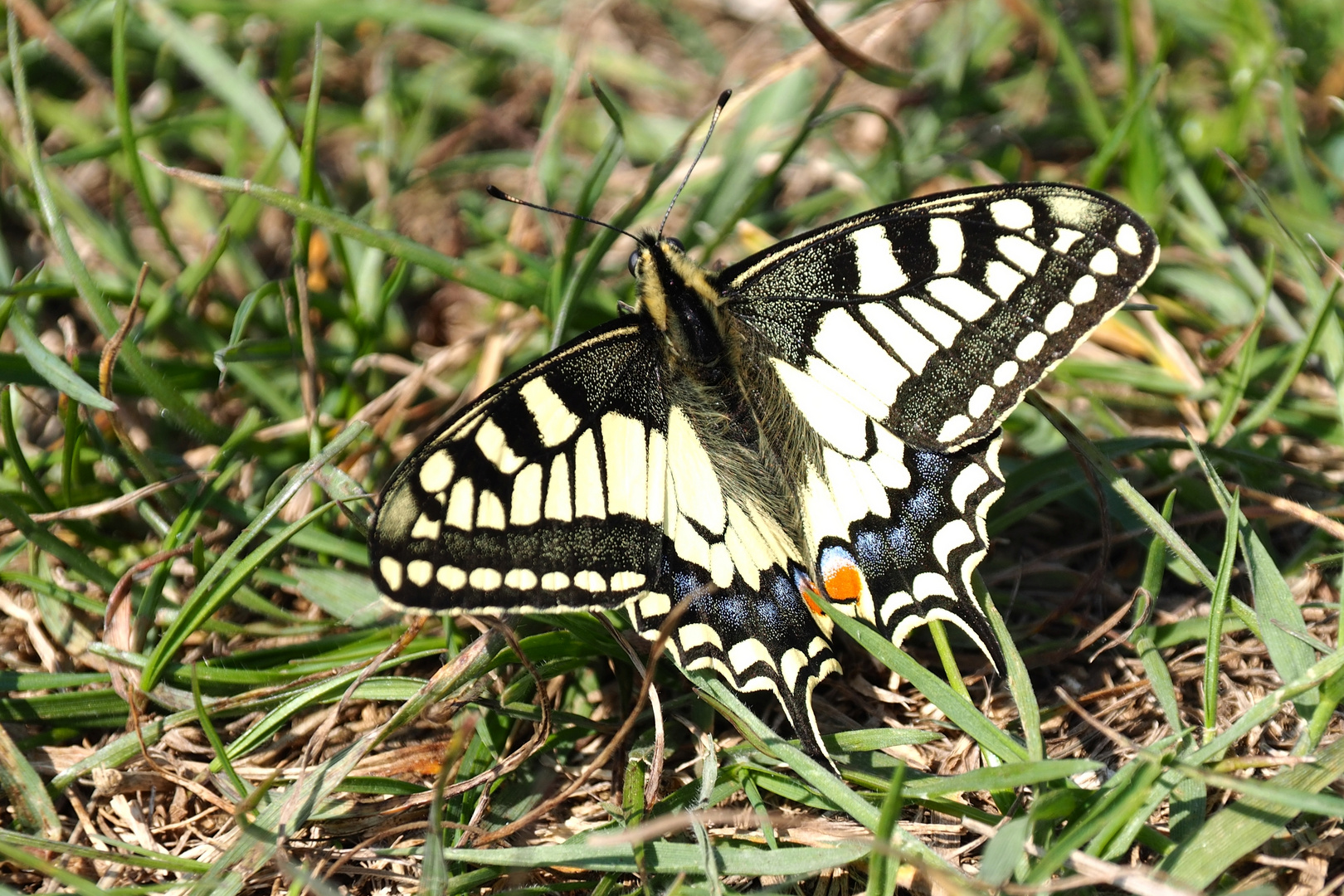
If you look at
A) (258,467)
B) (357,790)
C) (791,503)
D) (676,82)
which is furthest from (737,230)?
(357,790)

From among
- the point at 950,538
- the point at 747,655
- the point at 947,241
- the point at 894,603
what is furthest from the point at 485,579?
the point at 947,241

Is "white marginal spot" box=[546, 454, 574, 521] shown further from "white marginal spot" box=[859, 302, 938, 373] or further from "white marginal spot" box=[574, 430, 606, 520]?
"white marginal spot" box=[859, 302, 938, 373]

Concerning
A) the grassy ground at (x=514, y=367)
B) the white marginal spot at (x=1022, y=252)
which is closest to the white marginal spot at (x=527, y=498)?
the grassy ground at (x=514, y=367)

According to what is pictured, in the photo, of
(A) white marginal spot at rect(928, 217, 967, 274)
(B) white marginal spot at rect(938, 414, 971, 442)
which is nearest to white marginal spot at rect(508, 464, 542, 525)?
(B) white marginal spot at rect(938, 414, 971, 442)

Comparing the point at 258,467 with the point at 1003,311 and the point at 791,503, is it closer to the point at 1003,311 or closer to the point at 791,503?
the point at 791,503

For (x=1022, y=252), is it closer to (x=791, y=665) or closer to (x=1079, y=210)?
(x=1079, y=210)

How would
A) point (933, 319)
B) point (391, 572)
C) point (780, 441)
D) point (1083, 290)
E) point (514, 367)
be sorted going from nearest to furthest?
point (391, 572) → point (1083, 290) → point (933, 319) → point (780, 441) → point (514, 367)

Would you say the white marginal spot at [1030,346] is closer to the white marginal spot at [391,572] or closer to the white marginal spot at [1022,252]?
the white marginal spot at [1022,252]
